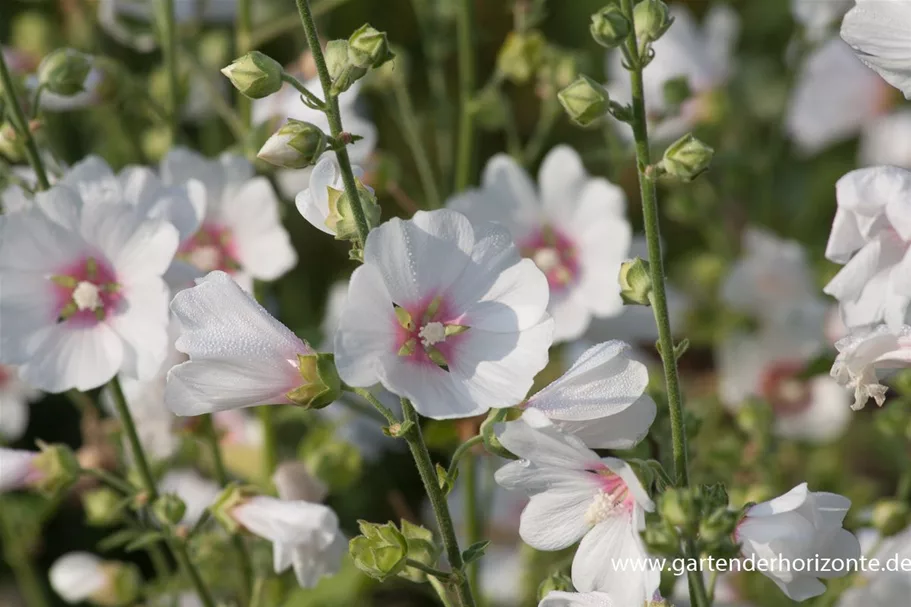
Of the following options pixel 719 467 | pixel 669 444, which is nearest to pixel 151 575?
pixel 719 467

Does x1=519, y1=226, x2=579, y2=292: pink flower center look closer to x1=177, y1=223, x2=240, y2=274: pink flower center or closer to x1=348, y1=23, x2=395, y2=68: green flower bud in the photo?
x1=177, y1=223, x2=240, y2=274: pink flower center

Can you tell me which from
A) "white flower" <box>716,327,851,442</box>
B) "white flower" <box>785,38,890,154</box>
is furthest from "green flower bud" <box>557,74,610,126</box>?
"white flower" <box>785,38,890,154</box>

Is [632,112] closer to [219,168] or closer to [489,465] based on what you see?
[219,168]

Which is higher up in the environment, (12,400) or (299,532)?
(299,532)

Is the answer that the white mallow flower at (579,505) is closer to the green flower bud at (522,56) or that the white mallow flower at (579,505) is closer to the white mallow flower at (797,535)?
the white mallow flower at (797,535)

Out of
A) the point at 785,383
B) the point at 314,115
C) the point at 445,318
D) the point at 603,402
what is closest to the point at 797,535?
the point at 603,402

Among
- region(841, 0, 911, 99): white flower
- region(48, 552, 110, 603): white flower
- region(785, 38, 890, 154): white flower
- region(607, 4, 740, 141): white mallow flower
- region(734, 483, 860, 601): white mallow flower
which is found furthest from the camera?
region(785, 38, 890, 154): white flower

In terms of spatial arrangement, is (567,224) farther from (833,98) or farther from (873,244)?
(833,98)

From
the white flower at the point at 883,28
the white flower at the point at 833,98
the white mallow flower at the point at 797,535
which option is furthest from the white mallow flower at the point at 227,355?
the white flower at the point at 833,98
